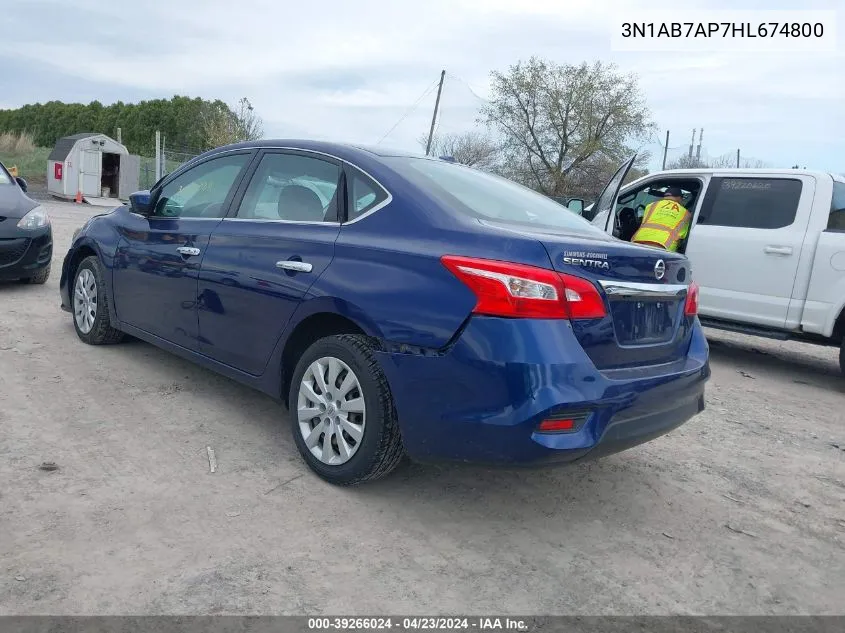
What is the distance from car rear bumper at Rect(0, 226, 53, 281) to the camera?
7.18m

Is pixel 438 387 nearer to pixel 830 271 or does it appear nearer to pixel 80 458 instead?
pixel 80 458

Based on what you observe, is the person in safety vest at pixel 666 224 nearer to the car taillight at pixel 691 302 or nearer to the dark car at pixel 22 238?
the car taillight at pixel 691 302

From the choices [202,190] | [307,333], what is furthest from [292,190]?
[202,190]

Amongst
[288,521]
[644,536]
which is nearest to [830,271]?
[644,536]

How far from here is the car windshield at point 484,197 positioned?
335 cm

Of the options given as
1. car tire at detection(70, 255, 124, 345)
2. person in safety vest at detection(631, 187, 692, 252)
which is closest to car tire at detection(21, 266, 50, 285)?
car tire at detection(70, 255, 124, 345)

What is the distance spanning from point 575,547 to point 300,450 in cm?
135

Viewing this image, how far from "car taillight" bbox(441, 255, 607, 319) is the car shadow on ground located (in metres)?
4.36

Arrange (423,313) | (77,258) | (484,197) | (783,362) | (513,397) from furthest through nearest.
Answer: (783,362) < (77,258) < (484,197) < (423,313) < (513,397)

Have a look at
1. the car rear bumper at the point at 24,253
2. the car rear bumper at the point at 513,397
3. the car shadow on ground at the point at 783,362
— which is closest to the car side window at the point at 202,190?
the car rear bumper at the point at 513,397

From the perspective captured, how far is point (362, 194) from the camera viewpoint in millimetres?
3439

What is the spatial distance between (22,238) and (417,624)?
6590 mm

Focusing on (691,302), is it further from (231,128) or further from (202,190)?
(231,128)

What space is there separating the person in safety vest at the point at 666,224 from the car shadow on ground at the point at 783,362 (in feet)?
4.08
